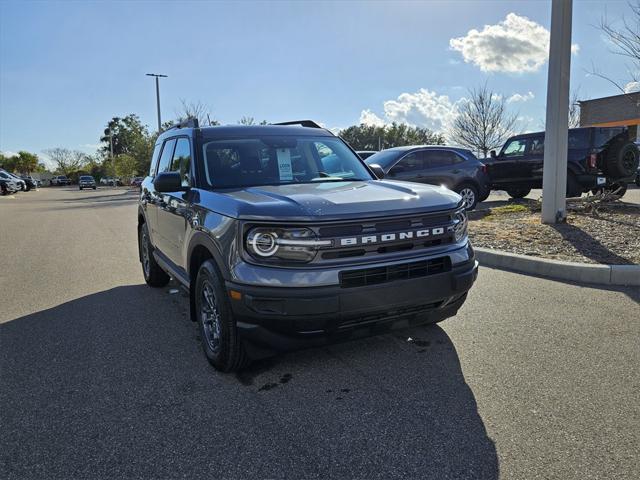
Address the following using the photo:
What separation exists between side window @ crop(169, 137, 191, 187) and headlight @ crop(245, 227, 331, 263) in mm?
1418

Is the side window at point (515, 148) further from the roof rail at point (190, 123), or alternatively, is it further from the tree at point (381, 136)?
the tree at point (381, 136)

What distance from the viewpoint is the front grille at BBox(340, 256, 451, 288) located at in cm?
306

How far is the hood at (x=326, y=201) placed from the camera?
3.09m

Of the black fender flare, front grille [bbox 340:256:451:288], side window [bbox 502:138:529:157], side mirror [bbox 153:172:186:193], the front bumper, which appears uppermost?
side window [bbox 502:138:529:157]

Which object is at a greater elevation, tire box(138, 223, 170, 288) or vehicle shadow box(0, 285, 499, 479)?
tire box(138, 223, 170, 288)

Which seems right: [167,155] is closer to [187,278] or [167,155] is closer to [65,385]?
[187,278]

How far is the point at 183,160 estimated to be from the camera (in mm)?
4551

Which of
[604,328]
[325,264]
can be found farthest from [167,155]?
[604,328]

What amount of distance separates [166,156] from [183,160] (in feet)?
2.97

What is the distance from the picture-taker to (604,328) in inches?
167

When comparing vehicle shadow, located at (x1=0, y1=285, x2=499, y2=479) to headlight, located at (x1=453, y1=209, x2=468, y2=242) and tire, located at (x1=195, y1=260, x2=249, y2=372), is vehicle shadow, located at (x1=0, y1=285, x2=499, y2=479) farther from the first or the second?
headlight, located at (x1=453, y1=209, x2=468, y2=242)

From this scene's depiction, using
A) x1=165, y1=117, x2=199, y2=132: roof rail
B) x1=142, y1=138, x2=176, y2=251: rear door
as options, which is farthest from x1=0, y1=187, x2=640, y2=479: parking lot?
x1=165, y1=117, x2=199, y2=132: roof rail

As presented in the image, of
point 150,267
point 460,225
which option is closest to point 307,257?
point 460,225

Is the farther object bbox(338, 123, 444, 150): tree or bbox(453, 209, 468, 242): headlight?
bbox(338, 123, 444, 150): tree
